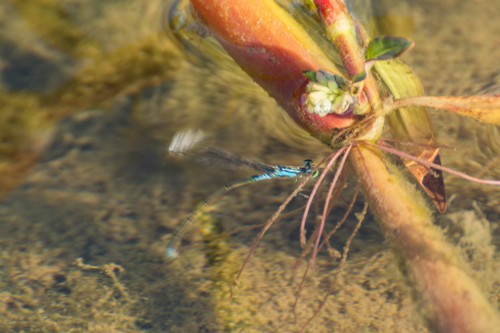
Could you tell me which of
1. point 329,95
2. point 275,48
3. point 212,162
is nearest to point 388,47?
point 329,95

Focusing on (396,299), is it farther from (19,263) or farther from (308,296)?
(19,263)

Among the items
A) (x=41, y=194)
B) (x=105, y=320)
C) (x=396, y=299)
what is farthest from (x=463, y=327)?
(x=41, y=194)

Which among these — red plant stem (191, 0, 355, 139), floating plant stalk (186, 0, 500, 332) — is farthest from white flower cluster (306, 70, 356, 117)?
red plant stem (191, 0, 355, 139)

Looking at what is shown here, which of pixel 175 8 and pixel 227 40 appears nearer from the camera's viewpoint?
pixel 227 40

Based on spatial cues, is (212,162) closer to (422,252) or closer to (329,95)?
(329,95)

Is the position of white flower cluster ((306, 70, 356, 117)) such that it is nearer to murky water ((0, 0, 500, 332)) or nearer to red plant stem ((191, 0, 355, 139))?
red plant stem ((191, 0, 355, 139))

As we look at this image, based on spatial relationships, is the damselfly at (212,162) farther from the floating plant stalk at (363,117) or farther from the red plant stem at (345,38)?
the red plant stem at (345,38)

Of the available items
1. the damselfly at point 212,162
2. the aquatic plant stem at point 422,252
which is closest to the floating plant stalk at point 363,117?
the aquatic plant stem at point 422,252
